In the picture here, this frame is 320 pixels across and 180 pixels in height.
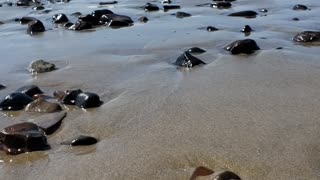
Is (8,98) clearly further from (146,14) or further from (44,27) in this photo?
(146,14)

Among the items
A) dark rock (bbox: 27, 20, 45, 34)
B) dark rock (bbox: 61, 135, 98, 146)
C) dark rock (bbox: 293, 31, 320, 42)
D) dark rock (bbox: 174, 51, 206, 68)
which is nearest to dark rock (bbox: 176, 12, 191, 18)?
dark rock (bbox: 27, 20, 45, 34)

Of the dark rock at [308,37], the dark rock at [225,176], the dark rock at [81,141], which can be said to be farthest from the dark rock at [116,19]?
the dark rock at [225,176]

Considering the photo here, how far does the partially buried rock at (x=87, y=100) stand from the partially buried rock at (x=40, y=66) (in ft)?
4.05

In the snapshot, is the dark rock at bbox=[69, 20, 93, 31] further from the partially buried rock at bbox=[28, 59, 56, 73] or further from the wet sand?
the partially buried rock at bbox=[28, 59, 56, 73]

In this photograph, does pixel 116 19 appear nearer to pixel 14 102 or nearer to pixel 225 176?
pixel 14 102

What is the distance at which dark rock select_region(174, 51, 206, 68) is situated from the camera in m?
4.70

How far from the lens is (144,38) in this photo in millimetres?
6285

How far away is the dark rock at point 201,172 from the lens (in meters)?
2.51

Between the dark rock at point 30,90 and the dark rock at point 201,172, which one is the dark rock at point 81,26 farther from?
the dark rock at point 201,172

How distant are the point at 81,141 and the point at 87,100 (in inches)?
29.0

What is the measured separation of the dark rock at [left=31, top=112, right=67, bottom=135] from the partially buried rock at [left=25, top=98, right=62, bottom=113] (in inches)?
3.9

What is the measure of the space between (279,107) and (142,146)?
1.09 metres

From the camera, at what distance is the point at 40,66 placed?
193 inches

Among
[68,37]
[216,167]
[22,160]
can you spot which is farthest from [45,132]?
[68,37]
